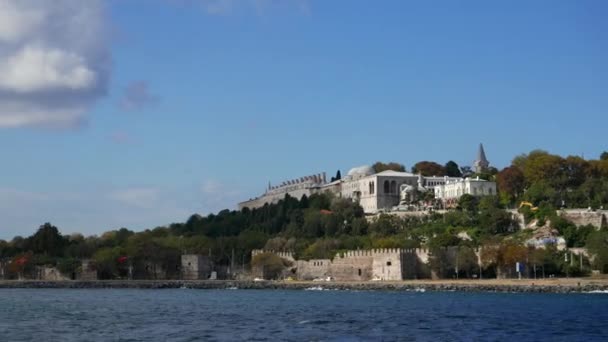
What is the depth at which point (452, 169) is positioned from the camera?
142250 mm

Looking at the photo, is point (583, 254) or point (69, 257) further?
point (69, 257)

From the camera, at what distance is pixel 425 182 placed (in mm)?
125625

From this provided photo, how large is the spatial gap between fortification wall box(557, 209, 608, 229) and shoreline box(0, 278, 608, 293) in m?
18.1

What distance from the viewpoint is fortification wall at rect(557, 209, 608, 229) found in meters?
89.3

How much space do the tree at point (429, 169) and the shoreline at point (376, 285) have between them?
5506 cm

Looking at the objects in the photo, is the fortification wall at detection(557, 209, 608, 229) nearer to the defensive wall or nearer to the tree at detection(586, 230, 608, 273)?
the tree at detection(586, 230, 608, 273)

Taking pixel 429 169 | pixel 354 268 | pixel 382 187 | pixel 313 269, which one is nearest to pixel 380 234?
pixel 313 269

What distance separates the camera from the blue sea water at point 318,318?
3712cm

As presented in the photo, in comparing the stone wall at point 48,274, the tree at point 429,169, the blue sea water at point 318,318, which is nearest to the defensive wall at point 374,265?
the blue sea water at point 318,318

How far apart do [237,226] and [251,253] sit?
22.8 m

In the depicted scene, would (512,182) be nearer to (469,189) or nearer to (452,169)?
(469,189)

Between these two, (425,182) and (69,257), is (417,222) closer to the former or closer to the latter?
(425,182)

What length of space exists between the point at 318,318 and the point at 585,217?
51.4 m

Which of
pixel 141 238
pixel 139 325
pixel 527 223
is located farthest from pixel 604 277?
pixel 141 238
